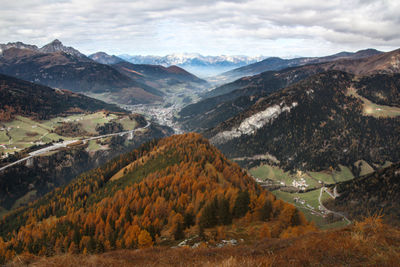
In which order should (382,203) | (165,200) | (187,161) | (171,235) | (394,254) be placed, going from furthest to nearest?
(382,203) → (187,161) → (165,200) → (171,235) → (394,254)

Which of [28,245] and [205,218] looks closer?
[205,218]

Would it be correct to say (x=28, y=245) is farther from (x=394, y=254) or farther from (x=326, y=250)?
(x=394, y=254)

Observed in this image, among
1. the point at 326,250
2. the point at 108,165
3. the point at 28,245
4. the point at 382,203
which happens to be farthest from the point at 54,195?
the point at 382,203

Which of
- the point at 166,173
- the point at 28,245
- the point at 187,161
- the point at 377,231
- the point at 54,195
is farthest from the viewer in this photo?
the point at 54,195

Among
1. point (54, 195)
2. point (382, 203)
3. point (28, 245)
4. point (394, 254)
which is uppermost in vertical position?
point (394, 254)

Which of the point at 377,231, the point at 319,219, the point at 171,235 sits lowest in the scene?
the point at 319,219

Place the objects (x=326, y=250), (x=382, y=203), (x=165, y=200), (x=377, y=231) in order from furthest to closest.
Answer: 1. (x=382, y=203)
2. (x=165, y=200)
3. (x=377, y=231)
4. (x=326, y=250)

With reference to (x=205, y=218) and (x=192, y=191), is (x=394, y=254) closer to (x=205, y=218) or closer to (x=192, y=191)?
(x=205, y=218)

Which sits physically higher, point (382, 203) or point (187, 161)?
point (187, 161)

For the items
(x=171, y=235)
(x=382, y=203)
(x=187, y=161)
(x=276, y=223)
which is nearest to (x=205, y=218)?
(x=171, y=235)
